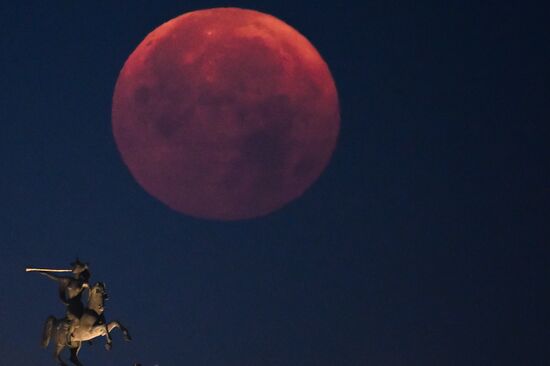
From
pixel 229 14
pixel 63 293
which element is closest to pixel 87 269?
pixel 63 293

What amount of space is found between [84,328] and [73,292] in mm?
1148

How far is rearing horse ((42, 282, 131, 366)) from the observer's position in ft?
118

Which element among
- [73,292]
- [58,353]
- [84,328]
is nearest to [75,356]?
[58,353]

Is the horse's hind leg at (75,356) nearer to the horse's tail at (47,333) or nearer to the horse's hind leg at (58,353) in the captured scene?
the horse's hind leg at (58,353)

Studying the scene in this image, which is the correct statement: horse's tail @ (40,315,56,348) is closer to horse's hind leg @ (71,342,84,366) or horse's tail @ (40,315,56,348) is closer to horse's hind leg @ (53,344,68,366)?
horse's hind leg @ (53,344,68,366)

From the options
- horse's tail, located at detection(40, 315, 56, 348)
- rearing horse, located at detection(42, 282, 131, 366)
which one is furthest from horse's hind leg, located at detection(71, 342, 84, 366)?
horse's tail, located at detection(40, 315, 56, 348)

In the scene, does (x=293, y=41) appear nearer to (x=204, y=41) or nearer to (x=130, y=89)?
(x=204, y=41)

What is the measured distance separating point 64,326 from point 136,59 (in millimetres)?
12316

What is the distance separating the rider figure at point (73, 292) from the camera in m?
35.9

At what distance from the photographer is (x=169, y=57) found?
43750mm

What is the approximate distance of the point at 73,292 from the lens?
118 ft

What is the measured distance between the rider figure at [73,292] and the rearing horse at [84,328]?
0.12 metres

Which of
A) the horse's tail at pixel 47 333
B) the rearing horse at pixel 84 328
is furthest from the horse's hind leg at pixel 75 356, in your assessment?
the horse's tail at pixel 47 333

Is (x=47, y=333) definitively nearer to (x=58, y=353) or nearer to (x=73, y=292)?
(x=58, y=353)
